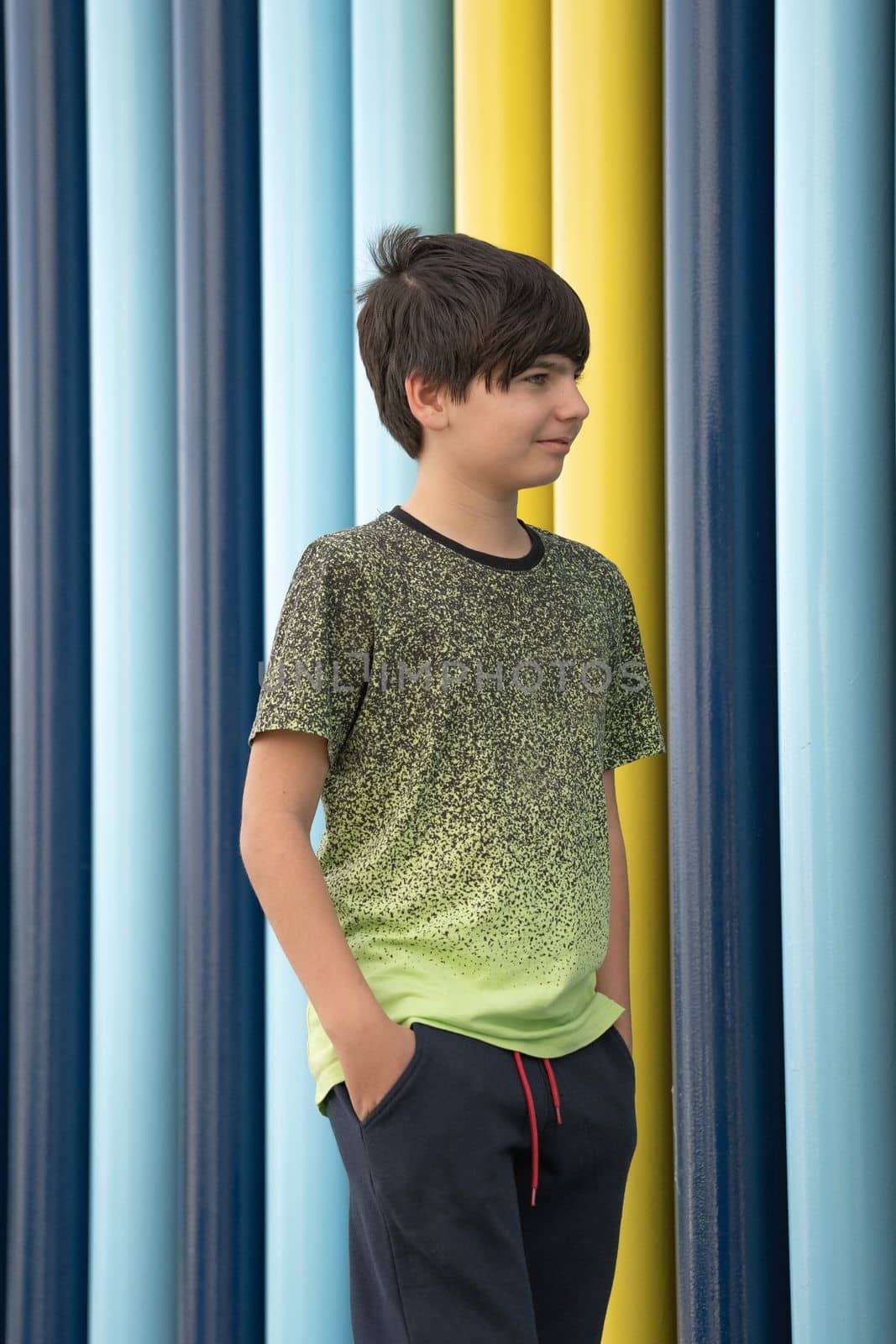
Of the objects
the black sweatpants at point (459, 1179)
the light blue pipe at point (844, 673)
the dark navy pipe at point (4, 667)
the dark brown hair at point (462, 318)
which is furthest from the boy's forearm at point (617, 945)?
the dark navy pipe at point (4, 667)

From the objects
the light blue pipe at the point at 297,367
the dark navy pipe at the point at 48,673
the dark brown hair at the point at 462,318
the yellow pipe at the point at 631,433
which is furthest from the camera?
the dark navy pipe at the point at 48,673

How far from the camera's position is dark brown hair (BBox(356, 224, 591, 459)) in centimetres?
100

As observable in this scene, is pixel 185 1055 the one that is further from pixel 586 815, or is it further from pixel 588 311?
pixel 588 311

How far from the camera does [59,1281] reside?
64.9 inches

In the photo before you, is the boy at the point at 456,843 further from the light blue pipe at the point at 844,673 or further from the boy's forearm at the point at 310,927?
the light blue pipe at the point at 844,673

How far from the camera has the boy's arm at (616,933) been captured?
1116 mm

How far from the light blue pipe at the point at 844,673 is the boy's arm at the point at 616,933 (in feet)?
0.79

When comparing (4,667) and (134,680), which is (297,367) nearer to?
(134,680)

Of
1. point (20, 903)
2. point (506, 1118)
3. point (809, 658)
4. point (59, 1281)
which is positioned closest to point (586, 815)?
point (506, 1118)

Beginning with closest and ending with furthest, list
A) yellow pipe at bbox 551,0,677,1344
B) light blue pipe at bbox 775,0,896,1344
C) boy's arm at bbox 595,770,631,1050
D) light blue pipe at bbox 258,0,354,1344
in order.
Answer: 1. boy's arm at bbox 595,770,631,1050
2. light blue pipe at bbox 775,0,896,1344
3. yellow pipe at bbox 551,0,677,1344
4. light blue pipe at bbox 258,0,354,1344

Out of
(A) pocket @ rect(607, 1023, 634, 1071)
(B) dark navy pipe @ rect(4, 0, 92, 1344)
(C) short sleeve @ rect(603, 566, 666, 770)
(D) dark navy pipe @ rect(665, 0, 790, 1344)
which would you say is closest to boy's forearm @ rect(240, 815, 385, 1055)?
(A) pocket @ rect(607, 1023, 634, 1071)

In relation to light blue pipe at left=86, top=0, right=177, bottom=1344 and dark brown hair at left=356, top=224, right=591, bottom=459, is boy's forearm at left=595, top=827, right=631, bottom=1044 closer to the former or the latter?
dark brown hair at left=356, top=224, right=591, bottom=459

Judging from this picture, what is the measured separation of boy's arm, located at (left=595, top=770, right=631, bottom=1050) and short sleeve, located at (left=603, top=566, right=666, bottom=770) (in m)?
0.03

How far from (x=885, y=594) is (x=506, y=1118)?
0.67 metres
